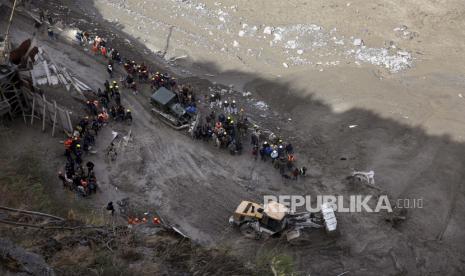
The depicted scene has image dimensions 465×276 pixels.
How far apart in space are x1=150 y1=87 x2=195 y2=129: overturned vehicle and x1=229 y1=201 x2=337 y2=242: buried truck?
23.1 feet

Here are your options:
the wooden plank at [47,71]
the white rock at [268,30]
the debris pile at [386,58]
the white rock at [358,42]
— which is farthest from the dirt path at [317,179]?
the white rock at [268,30]

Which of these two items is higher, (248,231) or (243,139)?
(243,139)

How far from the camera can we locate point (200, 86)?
3105 cm

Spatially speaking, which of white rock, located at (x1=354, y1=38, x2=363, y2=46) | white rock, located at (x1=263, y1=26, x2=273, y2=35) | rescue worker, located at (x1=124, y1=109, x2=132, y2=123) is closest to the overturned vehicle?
rescue worker, located at (x1=124, y1=109, x2=132, y2=123)

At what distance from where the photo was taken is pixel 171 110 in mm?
26750

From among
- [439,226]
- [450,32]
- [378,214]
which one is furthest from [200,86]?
[450,32]

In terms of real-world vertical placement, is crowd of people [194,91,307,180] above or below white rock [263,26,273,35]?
below

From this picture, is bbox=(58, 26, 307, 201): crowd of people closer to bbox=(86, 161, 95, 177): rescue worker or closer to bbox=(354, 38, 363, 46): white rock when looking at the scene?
bbox=(86, 161, 95, 177): rescue worker

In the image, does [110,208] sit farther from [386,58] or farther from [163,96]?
[386,58]

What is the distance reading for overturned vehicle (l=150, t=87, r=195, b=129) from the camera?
26.7 meters

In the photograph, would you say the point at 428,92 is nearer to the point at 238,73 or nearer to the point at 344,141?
the point at 344,141

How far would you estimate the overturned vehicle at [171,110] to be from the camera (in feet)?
87.5

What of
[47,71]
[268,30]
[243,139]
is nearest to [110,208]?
[243,139]

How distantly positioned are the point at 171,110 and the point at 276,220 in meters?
9.41
